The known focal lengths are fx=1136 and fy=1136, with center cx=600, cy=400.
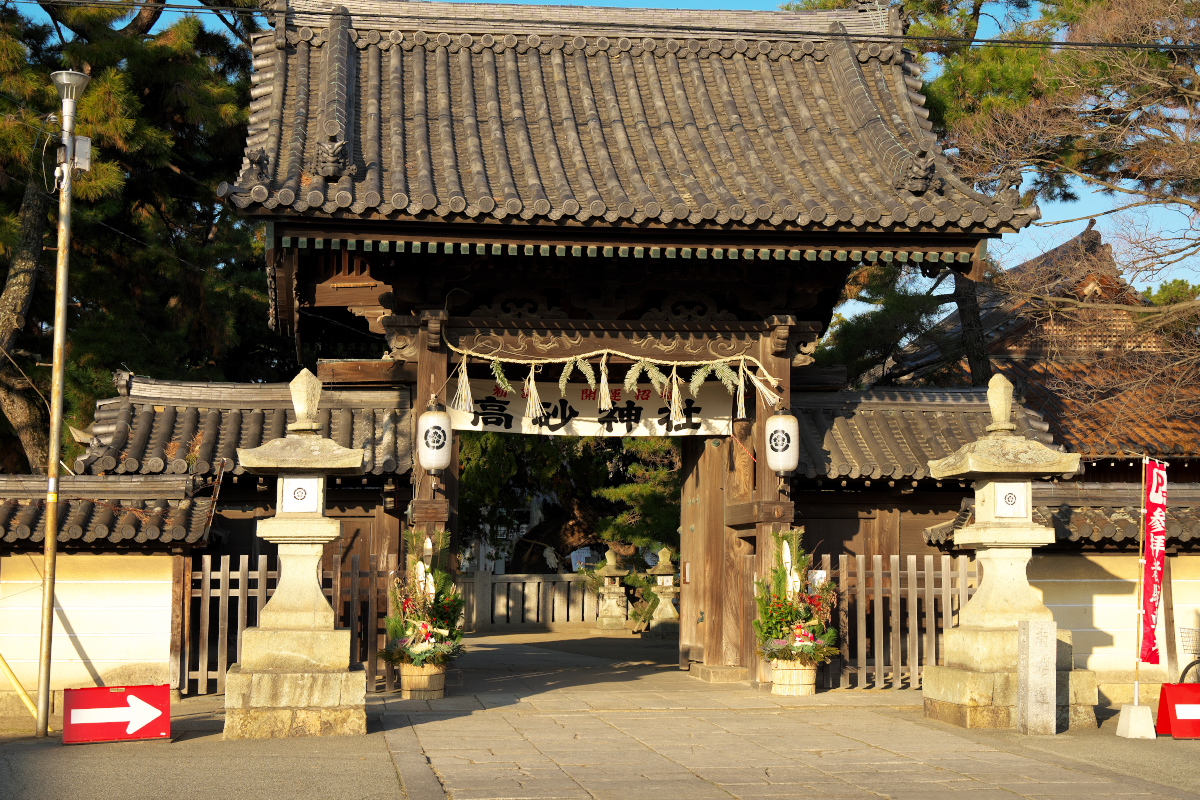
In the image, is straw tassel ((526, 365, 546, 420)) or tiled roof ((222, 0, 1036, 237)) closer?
tiled roof ((222, 0, 1036, 237))

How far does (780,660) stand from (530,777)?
4.85 metres

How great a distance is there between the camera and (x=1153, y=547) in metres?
9.62

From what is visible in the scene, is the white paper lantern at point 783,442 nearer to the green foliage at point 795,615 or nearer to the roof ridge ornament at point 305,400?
the green foliage at point 795,615

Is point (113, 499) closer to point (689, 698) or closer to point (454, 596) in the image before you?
point (454, 596)

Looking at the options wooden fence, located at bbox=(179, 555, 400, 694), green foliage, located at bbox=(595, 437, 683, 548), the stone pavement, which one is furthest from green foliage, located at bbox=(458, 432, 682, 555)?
the stone pavement

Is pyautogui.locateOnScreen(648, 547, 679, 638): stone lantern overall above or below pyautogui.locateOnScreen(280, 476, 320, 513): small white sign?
below

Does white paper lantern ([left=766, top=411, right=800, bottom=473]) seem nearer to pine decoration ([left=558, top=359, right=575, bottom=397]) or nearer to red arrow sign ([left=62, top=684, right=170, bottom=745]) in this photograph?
pine decoration ([left=558, top=359, right=575, bottom=397])

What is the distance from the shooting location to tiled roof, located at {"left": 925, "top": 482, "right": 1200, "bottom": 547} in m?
11.3

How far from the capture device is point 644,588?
2395 cm

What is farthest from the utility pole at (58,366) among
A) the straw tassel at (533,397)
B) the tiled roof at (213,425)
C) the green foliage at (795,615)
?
the green foliage at (795,615)

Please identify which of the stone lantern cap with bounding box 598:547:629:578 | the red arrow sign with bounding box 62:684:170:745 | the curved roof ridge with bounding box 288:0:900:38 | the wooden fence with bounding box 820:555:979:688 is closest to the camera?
the red arrow sign with bounding box 62:684:170:745

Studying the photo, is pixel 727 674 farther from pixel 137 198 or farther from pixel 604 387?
pixel 137 198

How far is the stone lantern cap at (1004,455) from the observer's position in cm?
951

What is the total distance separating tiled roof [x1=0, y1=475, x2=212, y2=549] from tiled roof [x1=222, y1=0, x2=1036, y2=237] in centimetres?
323
